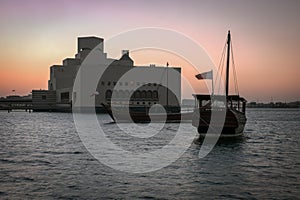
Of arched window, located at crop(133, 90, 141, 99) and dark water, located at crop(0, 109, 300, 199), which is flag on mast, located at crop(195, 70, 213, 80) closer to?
dark water, located at crop(0, 109, 300, 199)

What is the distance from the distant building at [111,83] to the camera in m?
139

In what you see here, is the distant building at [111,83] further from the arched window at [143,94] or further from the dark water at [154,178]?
the dark water at [154,178]

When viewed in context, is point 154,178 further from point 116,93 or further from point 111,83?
point 111,83

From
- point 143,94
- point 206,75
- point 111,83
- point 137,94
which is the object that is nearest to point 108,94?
point 111,83

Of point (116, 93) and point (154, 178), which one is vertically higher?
point (116, 93)

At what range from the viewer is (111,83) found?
14025 centimetres

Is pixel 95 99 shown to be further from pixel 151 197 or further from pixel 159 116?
pixel 151 197

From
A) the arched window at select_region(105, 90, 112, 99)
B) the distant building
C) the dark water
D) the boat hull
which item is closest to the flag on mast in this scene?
the dark water

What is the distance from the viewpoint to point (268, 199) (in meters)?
14.5

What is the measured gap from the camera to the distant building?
139125 millimetres

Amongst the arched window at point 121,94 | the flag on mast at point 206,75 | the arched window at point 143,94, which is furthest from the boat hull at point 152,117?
the arched window at point 143,94

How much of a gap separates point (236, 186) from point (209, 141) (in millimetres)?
20749

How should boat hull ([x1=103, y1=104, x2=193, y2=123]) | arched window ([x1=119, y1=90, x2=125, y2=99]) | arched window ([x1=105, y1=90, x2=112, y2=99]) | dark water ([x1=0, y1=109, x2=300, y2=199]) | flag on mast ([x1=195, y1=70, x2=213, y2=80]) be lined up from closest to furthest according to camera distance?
dark water ([x1=0, y1=109, x2=300, y2=199]) → flag on mast ([x1=195, y1=70, x2=213, y2=80]) → boat hull ([x1=103, y1=104, x2=193, y2=123]) → arched window ([x1=105, y1=90, x2=112, y2=99]) → arched window ([x1=119, y1=90, x2=125, y2=99])

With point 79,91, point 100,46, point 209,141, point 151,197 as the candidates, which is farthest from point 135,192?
point 100,46
